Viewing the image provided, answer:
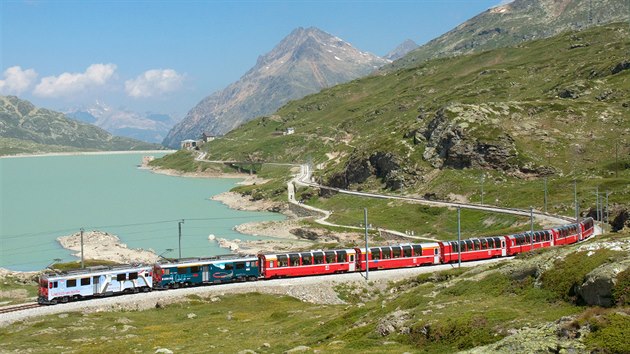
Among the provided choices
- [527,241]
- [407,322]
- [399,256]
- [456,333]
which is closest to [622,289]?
[456,333]

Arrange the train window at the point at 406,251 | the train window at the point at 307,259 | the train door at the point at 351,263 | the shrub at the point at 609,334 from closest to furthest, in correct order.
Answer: the shrub at the point at 609,334 < the train window at the point at 307,259 < the train door at the point at 351,263 < the train window at the point at 406,251

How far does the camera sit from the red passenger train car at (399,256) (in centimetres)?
6912

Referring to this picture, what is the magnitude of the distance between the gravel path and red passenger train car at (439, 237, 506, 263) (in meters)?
2.92

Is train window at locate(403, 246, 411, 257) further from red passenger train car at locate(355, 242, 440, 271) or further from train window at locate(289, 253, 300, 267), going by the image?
train window at locate(289, 253, 300, 267)

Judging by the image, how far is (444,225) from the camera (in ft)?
391

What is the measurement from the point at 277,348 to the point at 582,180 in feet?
357

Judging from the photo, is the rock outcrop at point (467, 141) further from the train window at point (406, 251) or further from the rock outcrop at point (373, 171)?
the train window at point (406, 251)

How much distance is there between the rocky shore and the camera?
106312mm

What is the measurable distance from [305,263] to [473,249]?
21.7 metres

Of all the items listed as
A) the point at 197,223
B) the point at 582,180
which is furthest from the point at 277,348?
the point at 197,223

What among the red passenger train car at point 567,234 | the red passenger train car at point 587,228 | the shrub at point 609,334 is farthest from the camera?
the red passenger train car at point 587,228

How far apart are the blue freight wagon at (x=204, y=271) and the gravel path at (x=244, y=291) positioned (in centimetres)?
123

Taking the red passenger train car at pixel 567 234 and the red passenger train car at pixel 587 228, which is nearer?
the red passenger train car at pixel 567 234

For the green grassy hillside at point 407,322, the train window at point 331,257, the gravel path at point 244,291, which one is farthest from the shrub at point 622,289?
the train window at point 331,257
